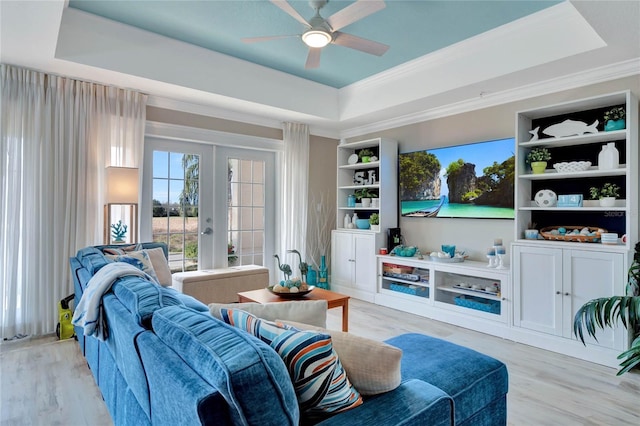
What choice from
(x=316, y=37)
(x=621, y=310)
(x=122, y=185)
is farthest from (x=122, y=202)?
(x=621, y=310)

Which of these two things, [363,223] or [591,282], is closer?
[591,282]

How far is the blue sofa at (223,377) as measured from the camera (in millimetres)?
860

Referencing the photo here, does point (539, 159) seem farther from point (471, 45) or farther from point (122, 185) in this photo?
point (122, 185)

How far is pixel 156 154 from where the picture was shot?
14.1 ft

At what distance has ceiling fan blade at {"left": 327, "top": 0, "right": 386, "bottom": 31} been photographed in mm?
2330

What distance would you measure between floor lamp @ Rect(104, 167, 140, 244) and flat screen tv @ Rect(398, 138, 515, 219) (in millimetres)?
3274

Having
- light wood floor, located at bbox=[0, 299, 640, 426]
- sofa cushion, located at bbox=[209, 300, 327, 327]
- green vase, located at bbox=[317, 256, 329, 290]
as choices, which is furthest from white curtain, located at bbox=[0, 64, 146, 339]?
sofa cushion, located at bbox=[209, 300, 327, 327]

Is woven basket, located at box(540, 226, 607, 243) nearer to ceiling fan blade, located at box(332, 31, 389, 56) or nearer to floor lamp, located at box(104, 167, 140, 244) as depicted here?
ceiling fan blade, located at box(332, 31, 389, 56)

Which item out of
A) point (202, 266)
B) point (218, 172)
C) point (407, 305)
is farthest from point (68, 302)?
point (407, 305)

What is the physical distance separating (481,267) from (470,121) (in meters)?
1.71

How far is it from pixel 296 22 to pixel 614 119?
288cm

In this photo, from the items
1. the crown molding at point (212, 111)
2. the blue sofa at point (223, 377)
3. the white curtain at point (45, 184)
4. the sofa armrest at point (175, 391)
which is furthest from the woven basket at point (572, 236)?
the white curtain at point (45, 184)

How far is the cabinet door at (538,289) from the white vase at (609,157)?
2.64 ft

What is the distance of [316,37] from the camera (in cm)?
278
